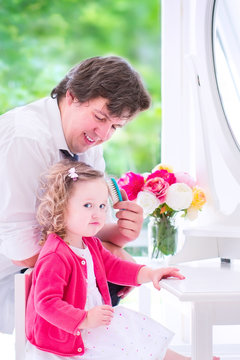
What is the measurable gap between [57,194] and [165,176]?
50cm

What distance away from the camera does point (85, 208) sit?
4.17 feet

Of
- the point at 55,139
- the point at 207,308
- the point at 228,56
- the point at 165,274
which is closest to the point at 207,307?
the point at 207,308

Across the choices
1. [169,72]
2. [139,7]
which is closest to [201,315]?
[169,72]

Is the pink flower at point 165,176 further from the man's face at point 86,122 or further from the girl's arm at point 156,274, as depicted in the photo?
the girl's arm at point 156,274

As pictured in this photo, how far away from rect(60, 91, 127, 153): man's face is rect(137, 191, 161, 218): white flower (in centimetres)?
23

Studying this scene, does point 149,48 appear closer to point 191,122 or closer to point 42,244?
point 191,122

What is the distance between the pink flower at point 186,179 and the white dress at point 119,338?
0.44 meters

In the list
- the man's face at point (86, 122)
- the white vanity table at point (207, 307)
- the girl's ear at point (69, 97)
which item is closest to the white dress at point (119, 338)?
the white vanity table at point (207, 307)

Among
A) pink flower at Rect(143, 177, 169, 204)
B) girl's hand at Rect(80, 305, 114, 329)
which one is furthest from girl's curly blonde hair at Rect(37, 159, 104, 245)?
pink flower at Rect(143, 177, 169, 204)

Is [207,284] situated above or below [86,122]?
below

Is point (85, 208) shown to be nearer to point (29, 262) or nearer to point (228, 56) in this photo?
point (29, 262)

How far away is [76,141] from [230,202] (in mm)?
478

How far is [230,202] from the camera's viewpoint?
143cm

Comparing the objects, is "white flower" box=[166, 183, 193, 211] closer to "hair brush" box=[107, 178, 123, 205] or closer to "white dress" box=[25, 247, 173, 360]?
"hair brush" box=[107, 178, 123, 205]
